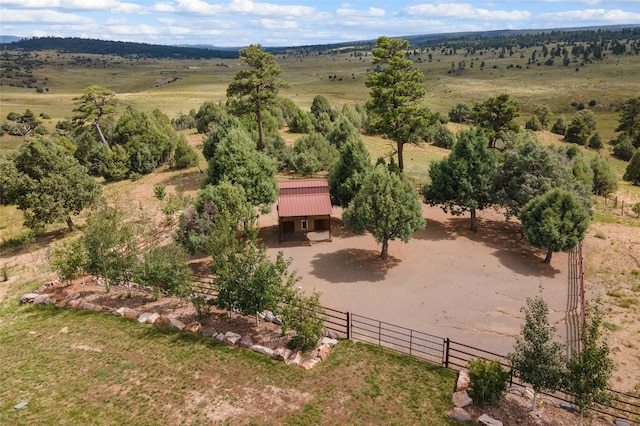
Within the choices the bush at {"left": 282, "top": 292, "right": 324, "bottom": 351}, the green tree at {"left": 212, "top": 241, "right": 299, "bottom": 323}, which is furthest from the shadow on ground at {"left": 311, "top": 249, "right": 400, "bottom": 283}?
the bush at {"left": 282, "top": 292, "right": 324, "bottom": 351}

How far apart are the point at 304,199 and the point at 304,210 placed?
1342 mm

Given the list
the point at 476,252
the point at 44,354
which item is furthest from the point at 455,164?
the point at 44,354

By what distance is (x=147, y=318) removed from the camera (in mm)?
24094

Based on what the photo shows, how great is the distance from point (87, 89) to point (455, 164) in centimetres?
4863

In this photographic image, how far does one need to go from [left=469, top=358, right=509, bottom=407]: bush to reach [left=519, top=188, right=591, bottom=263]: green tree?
1518 centimetres

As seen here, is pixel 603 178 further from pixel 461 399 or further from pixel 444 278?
pixel 461 399

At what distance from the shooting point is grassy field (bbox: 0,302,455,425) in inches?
663

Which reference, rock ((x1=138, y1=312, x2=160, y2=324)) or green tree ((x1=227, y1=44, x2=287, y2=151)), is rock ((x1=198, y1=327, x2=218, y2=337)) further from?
green tree ((x1=227, y1=44, x2=287, y2=151))

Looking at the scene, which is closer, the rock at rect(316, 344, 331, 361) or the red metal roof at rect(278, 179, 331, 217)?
the rock at rect(316, 344, 331, 361)

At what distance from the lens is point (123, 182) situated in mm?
55000

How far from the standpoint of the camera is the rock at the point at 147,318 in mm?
23953

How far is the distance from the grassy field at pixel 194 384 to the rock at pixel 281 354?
34 centimetres

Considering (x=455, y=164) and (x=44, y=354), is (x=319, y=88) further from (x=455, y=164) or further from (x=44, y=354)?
(x=44, y=354)

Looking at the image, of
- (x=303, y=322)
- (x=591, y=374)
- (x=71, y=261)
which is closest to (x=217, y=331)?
(x=303, y=322)
